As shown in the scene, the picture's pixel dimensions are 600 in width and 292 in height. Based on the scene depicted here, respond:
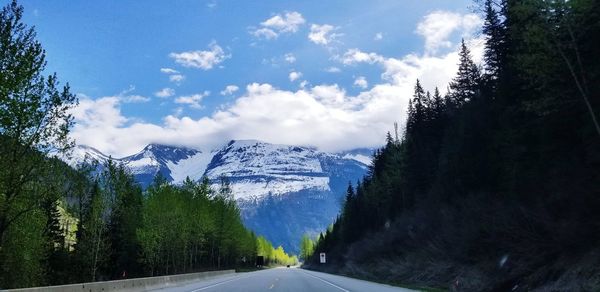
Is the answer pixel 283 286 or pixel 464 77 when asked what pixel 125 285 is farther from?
pixel 464 77

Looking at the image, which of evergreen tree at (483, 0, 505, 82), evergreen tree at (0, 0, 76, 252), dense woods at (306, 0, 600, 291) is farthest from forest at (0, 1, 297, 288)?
evergreen tree at (483, 0, 505, 82)

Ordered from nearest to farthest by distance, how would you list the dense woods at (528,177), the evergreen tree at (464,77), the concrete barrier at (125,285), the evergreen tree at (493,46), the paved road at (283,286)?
the concrete barrier at (125,285) < the dense woods at (528,177) < the paved road at (283,286) < the evergreen tree at (493,46) < the evergreen tree at (464,77)

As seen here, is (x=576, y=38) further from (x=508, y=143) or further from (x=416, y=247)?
(x=416, y=247)

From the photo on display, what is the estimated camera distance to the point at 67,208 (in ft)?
166

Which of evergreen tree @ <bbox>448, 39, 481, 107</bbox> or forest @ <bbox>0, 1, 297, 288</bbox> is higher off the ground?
evergreen tree @ <bbox>448, 39, 481, 107</bbox>

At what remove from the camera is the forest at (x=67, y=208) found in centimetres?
2252

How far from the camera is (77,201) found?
55.2 metres

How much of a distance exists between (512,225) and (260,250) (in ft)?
485

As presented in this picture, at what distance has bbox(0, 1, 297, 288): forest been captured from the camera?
2252 centimetres

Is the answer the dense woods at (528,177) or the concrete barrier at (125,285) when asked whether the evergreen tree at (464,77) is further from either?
the concrete barrier at (125,285)

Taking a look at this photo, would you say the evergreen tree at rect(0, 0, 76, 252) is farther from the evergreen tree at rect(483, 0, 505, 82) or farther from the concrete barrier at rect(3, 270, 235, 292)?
the evergreen tree at rect(483, 0, 505, 82)

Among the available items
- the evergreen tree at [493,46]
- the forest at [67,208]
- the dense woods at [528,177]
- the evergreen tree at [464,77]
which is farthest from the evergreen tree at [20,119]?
the evergreen tree at [464,77]

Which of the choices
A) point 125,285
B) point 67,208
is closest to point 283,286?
point 125,285

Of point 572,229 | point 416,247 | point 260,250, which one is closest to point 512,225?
point 572,229
